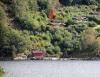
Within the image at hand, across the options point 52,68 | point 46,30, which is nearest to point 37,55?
point 46,30

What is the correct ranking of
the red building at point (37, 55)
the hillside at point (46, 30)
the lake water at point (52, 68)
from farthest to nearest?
the hillside at point (46, 30) < the red building at point (37, 55) < the lake water at point (52, 68)

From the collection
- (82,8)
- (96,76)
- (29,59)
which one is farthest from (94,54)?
(96,76)

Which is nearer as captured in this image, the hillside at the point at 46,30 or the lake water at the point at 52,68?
the lake water at the point at 52,68

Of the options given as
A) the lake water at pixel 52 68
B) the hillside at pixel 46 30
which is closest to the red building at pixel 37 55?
the hillside at pixel 46 30

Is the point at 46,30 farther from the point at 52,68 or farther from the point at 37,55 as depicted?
the point at 52,68

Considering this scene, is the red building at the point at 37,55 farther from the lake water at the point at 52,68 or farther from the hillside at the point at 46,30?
the lake water at the point at 52,68

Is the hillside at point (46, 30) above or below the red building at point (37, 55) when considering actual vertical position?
above

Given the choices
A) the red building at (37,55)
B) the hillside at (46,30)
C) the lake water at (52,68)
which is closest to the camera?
the lake water at (52,68)
